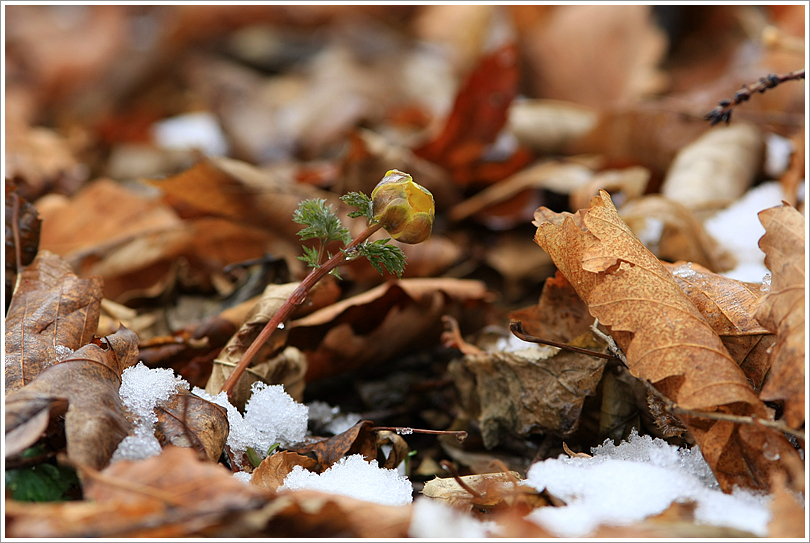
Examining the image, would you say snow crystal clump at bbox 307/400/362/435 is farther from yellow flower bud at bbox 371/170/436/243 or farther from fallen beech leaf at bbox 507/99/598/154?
fallen beech leaf at bbox 507/99/598/154

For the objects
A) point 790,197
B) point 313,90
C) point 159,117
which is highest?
point 790,197

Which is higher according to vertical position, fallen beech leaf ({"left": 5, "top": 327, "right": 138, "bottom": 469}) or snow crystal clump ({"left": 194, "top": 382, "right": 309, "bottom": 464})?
fallen beech leaf ({"left": 5, "top": 327, "right": 138, "bottom": 469})

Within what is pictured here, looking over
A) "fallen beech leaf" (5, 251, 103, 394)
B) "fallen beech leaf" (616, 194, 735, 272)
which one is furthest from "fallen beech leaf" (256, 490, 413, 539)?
"fallen beech leaf" (616, 194, 735, 272)

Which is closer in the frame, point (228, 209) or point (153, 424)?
point (153, 424)

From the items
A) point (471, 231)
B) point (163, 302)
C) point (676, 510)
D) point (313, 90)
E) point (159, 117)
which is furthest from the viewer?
point (159, 117)

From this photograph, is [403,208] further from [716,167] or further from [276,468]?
[716,167]

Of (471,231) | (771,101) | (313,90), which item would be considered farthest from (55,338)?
(313,90)

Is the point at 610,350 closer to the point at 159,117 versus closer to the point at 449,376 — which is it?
the point at 449,376
